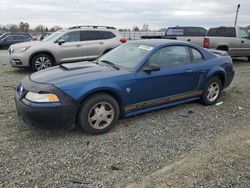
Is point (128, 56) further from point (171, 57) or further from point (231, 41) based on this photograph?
point (231, 41)

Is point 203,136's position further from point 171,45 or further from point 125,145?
point 171,45

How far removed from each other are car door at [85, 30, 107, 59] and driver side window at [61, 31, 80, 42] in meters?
0.41

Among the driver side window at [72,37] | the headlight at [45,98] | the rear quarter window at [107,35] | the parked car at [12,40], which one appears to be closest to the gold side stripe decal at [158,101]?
the headlight at [45,98]

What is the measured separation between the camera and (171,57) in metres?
5.36

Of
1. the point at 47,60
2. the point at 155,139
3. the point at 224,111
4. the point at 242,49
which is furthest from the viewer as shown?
the point at 242,49

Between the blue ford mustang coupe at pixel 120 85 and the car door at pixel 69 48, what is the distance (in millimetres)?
4699

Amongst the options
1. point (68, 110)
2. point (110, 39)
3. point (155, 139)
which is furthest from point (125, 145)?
point (110, 39)

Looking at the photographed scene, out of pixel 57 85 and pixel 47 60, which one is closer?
pixel 57 85

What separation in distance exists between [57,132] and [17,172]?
121 centimetres

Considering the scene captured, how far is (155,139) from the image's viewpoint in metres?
4.30

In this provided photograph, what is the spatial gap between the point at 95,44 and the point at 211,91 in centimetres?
567

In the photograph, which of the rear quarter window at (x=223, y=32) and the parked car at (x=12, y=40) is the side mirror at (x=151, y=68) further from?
the parked car at (x=12, y=40)

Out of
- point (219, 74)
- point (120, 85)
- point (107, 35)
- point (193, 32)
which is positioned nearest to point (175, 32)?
point (193, 32)

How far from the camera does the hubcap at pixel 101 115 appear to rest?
4332mm
